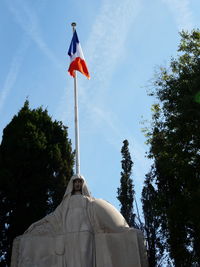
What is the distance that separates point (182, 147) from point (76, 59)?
244 inches

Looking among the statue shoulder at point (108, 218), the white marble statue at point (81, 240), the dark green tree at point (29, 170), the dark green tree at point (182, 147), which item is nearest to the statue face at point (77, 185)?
the white marble statue at point (81, 240)

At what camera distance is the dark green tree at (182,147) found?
51.9 ft

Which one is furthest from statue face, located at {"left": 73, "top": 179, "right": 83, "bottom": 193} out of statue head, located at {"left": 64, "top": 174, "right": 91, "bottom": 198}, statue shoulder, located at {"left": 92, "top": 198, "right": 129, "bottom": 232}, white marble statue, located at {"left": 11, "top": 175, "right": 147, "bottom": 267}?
statue shoulder, located at {"left": 92, "top": 198, "right": 129, "bottom": 232}

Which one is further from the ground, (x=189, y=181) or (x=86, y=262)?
(x=189, y=181)

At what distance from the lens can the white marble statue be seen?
10.5 metres

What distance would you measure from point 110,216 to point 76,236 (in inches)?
46.5

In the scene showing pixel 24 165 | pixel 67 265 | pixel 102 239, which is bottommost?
pixel 67 265

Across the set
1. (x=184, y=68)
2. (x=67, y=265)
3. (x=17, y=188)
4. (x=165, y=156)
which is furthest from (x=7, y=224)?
(x=184, y=68)

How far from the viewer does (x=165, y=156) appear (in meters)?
17.1

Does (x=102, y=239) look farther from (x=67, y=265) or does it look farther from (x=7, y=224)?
(x=7, y=224)

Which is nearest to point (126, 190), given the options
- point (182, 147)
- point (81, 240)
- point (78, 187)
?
point (182, 147)

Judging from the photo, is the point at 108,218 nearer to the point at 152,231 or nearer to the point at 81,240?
the point at 81,240

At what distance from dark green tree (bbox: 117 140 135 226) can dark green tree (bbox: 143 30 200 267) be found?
5.87 meters

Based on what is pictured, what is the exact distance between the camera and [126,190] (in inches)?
1029
